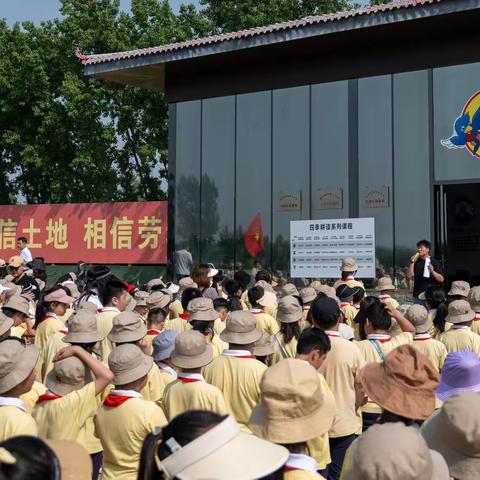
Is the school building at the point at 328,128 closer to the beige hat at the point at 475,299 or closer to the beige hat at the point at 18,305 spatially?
the beige hat at the point at 475,299

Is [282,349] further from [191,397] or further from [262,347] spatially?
[191,397]

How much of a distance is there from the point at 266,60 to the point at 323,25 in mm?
2194

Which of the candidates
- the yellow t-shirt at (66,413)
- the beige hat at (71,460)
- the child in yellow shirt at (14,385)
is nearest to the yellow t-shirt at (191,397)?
the yellow t-shirt at (66,413)

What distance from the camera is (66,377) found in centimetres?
400

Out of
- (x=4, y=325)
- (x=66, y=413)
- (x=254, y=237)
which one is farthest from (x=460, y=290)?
(x=254, y=237)

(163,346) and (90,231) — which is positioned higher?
(90,231)

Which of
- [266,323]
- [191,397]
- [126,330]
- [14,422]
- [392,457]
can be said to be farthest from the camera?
[266,323]

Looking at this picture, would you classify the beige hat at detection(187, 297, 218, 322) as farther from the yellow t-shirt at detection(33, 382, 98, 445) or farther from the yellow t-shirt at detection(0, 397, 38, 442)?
the yellow t-shirt at detection(0, 397, 38, 442)

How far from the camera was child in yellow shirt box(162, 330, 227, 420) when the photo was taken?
4168 mm

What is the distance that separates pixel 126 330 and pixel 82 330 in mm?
326

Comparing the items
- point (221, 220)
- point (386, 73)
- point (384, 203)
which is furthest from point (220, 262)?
point (386, 73)

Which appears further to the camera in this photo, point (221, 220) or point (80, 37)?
point (80, 37)

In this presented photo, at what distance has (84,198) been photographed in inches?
1059

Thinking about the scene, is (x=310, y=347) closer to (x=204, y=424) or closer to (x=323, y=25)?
(x=204, y=424)
